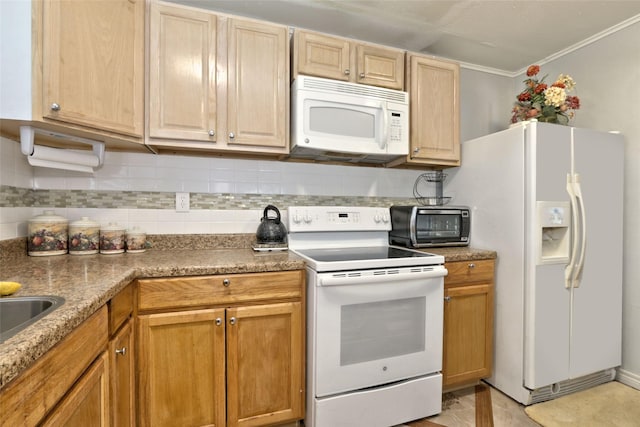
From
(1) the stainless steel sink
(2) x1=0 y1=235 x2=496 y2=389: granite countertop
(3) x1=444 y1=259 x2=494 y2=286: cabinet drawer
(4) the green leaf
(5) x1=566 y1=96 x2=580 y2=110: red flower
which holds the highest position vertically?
(5) x1=566 y1=96 x2=580 y2=110: red flower

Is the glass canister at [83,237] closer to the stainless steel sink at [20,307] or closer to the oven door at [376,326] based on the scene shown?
the stainless steel sink at [20,307]

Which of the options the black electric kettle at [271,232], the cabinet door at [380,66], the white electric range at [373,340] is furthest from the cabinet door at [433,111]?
the black electric kettle at [271,232]

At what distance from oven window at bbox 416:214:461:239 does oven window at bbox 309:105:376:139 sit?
25.7 inches

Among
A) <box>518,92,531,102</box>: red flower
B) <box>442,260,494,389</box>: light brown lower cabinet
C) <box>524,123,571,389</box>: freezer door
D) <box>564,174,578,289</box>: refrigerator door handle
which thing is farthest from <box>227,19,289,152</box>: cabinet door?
<box>564,174,578,289</box>: refrigerator door handle

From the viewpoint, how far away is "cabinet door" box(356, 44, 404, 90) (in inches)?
74.9

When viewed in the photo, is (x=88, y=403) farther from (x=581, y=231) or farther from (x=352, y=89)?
(x=581, y=231)

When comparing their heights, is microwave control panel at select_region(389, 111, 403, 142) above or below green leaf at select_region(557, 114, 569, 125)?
below

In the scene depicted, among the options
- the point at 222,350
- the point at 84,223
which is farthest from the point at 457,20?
the point at 84,223

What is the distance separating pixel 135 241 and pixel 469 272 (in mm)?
1950

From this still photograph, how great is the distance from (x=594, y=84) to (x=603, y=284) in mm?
1419

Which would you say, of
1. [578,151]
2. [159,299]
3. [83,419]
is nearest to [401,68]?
[578,151]

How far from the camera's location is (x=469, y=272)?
186 cm

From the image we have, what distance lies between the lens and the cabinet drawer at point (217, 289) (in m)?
1.30

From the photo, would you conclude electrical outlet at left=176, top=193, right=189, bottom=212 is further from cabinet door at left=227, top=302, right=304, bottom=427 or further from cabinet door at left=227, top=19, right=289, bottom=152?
cabinet door at left=227, top=302, right=304, bottom=427
